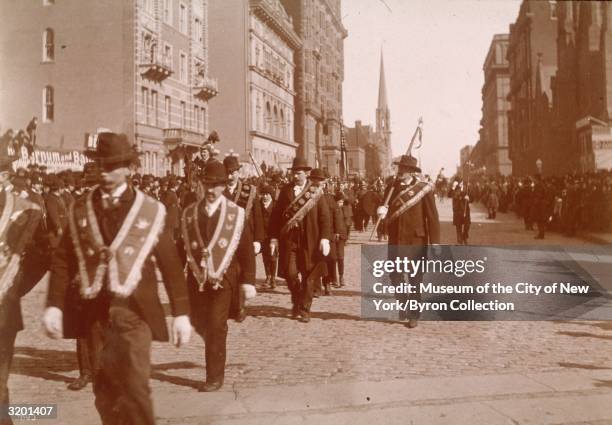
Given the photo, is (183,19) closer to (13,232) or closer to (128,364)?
(13,232)

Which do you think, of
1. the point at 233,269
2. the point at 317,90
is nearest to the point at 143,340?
the point at 233,269

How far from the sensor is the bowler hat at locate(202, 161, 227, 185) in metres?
6.03

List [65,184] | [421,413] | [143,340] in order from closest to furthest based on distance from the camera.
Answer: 1. [143,340]
2. [421,413]
3. [65,184]

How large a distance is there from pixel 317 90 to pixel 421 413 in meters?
8.01

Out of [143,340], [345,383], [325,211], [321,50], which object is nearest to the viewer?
[143,340]

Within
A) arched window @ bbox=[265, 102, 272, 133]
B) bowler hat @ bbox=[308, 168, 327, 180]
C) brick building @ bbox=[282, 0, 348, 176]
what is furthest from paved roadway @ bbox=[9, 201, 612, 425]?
arched window @ bbox=[265, 102, 272, 133]

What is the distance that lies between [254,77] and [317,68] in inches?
44.8

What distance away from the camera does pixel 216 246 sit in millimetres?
6102

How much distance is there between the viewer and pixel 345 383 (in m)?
6.03

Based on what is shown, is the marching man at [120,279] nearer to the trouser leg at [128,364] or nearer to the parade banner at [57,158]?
the trouser leg at [128,364]

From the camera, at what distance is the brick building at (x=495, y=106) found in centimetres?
805

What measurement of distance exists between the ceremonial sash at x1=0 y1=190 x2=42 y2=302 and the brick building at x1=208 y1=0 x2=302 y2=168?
4.11 meters

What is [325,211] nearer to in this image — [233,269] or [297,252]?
[297,252]

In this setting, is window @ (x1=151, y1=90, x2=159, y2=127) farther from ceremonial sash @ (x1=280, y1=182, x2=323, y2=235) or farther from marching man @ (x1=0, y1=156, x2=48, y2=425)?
marching man @ (x1=0, y1=156, x2=48, y2=425)
